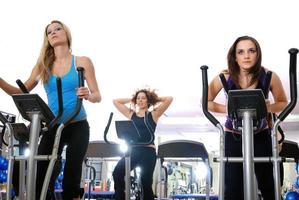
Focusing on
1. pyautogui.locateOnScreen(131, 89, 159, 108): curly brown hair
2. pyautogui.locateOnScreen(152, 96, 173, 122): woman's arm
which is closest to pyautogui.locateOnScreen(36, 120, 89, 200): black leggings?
pyautogui.locateOnScreen(152, 96, 173, 122): woman's arm

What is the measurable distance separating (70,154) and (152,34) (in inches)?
162

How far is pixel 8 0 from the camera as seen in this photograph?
5.04m

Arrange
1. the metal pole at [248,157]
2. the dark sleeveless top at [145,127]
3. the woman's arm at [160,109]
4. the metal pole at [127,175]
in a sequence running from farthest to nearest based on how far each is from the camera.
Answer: the woman's arm at [160,109], the dark sleeveless top at [145,127], the metal pole at [127,175], the metal pole at [248,157]

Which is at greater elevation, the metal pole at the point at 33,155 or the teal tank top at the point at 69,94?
the teal tank top at the point at 69,94

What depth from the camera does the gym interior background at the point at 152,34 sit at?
5.14m

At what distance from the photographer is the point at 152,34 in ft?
19.9

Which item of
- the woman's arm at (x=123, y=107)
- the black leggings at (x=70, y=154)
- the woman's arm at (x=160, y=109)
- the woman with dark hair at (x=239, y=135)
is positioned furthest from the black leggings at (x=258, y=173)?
the woman's arm at (x=123, y=107)

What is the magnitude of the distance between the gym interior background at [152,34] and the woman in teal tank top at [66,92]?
272cm

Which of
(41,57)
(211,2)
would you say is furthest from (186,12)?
(41,57)

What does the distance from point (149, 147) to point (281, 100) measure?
5.52 feet

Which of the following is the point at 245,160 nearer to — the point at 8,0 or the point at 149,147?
the point at 149,147

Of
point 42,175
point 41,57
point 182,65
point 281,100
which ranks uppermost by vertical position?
point 182,65

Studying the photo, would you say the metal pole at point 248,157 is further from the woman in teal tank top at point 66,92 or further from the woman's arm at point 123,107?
the woman's arm at point 123,107

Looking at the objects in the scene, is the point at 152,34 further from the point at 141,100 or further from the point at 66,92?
the point at 66,92
